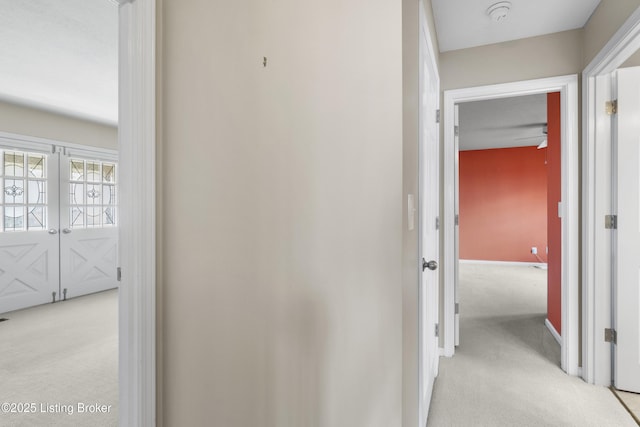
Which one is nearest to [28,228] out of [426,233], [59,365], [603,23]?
[59,365]

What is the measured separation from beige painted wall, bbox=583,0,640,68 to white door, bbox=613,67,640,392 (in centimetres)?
25

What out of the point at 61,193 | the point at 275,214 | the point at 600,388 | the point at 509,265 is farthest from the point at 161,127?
the point at 509,265

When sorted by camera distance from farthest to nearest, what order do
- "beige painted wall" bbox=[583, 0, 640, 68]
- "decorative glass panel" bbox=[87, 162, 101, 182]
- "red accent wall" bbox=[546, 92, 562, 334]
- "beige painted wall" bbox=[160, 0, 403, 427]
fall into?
→ "decorative glass panel" bbox=[87, 162, 101, 182] → "red accent wall" bbox=[546, 92, 562, 334] → "beige painted wall" bbox=[583, 0, 640, 68] → "beige painted wall" bbox=[160, 0, 403, 427]

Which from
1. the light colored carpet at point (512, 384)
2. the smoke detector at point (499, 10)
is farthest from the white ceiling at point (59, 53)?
the light colored carpet at point (512, 384)

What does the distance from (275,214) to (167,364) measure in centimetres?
80

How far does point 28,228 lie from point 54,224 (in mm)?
265

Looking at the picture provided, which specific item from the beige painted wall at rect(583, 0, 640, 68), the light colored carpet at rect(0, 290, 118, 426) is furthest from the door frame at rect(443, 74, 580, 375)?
the light colored carpet at rect(0, 290, 118, 426)

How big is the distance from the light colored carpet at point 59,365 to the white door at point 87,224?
0.67 m

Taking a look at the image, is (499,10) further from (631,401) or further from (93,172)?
(93,172)

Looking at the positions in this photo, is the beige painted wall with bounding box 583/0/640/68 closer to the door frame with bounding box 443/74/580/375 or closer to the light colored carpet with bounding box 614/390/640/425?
the door frame with bounding box 443/74/580/375

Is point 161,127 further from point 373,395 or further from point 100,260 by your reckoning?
point 100,260

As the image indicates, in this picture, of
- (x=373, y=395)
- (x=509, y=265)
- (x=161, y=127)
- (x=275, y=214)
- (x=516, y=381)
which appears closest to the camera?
(x=373, y=395)

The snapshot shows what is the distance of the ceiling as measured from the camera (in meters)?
3.93

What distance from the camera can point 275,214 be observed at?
1.10m
